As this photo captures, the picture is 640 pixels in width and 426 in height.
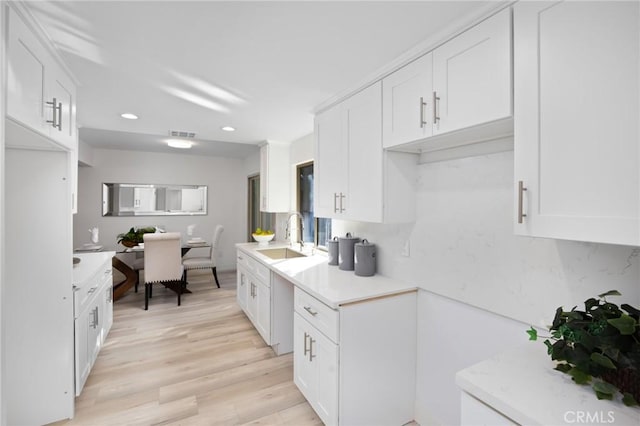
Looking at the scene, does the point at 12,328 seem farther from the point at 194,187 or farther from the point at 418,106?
the point at 194,187

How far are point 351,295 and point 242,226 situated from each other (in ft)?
16.4

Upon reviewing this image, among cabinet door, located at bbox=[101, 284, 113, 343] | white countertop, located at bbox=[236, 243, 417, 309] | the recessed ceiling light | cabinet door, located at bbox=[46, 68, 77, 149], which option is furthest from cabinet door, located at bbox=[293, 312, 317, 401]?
the recessed ceiling light

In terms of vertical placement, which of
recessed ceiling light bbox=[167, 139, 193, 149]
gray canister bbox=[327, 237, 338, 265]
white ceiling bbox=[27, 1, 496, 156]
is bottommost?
gray canister bbox=[327, 237, 338, 265]

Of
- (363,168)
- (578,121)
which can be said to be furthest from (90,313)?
(578,121)

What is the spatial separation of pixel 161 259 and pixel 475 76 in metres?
4.15

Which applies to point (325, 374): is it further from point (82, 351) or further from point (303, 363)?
point (82, 351)

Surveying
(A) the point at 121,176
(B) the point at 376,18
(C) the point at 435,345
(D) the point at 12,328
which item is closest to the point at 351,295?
(C) the point at 435,345

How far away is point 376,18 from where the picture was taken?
138cm

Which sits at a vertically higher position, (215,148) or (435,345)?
(215,148)

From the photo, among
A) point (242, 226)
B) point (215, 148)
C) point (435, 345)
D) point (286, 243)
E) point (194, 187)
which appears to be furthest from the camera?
point (242, 226)

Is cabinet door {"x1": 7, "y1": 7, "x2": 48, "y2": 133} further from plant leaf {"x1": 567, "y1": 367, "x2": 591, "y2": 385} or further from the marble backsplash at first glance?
plant leaf {"x1": 567, "y1": 367, "x2": 591, "y2": 385}

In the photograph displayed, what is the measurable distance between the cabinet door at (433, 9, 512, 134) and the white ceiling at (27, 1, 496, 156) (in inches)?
4.2

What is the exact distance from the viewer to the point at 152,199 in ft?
18.7

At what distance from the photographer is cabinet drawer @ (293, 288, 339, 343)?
69.6 inches
